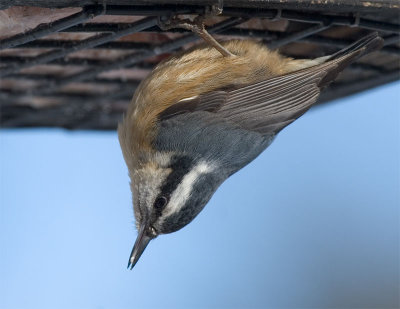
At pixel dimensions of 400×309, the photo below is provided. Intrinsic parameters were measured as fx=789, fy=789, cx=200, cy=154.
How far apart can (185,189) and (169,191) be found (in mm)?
51

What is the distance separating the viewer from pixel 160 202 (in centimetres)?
194

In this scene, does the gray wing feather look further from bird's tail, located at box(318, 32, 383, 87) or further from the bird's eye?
the bird's eye

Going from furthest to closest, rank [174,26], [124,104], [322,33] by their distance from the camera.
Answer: [124,104] → [322,33] → [174,26]

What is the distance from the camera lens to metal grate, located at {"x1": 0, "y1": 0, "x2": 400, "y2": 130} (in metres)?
1.58

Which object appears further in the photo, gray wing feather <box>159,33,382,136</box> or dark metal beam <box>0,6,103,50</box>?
gray wing feather <box>159,33,382,136</box>

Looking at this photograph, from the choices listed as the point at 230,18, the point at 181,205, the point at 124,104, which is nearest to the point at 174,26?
the point at 230,18

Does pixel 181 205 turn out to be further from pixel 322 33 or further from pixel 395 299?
pixel 395 299

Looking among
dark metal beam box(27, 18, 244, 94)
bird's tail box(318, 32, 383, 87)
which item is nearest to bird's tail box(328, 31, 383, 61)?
bird's tail box(318, 32, 383, 87)

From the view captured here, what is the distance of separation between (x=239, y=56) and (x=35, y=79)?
57 centimetres

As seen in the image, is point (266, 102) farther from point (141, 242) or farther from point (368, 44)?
point (141, 242)

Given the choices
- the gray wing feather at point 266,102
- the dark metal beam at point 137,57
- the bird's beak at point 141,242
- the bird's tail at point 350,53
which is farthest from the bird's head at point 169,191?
the bird's tail at point 350,53

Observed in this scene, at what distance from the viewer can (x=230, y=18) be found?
1.76m

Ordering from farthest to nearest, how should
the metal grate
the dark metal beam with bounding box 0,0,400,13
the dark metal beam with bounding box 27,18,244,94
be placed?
the dark metal beam with bounding box 27,18,244,94
the metal grate
the dark metal beam with bounding box 0,0,400,13

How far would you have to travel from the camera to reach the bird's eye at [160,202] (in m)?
1.92
